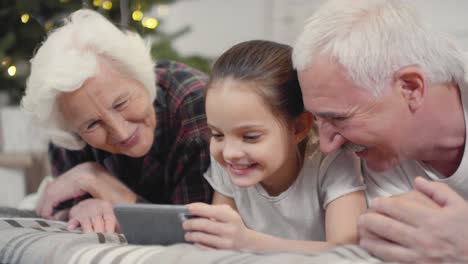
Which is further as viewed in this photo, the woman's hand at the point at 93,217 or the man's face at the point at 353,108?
the woman's hand at the point at 93,217

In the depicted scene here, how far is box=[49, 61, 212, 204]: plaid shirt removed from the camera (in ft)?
5.05

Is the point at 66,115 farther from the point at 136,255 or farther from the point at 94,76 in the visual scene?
the point at 136,255

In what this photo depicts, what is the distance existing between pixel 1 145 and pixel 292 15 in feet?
6.31

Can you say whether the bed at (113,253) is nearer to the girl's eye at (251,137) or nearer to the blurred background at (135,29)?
the girl's eye at (251,137)

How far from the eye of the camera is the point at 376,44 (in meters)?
1.00

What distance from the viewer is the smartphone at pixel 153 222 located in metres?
0.97

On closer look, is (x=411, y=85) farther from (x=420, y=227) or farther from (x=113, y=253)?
(x=113, y=253)

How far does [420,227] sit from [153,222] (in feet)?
1.37

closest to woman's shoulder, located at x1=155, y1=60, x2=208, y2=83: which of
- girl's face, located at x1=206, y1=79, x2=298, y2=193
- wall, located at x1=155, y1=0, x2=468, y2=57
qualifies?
girl's face, located at x1=206, y1=79, x2=298, y2=193

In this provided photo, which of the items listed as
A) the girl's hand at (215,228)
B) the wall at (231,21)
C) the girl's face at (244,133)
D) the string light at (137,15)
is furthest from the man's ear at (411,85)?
the wall at (231,21)

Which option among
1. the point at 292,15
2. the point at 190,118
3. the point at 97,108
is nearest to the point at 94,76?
the point at 97,108

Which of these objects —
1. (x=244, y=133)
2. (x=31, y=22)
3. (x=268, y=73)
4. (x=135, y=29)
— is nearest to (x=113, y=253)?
(x=244, y=133)

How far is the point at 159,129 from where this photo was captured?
5.33 ft

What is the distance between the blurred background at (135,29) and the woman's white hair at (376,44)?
48 centimetres
